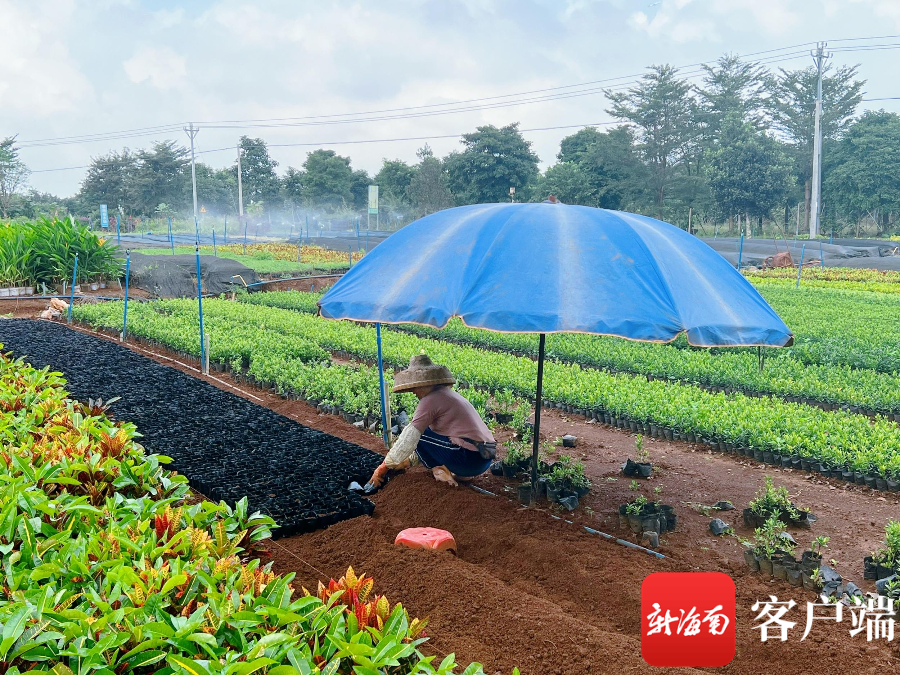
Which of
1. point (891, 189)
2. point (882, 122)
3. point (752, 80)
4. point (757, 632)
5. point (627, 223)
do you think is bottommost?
point (757, 632)

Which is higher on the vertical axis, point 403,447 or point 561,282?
point 561,282

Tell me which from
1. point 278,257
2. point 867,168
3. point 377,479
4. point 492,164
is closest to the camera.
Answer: point 377,479

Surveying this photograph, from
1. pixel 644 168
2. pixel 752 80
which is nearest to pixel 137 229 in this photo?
pixel 644 168

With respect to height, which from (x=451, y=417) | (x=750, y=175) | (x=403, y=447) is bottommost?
(x=403, y=447)

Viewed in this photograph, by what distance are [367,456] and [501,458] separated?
4.30ft

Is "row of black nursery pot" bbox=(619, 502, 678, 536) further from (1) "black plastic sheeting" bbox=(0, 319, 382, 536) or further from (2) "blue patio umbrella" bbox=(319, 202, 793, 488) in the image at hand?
(1) "black plastic sheeting" bbox=(0, 319, 382, 536)

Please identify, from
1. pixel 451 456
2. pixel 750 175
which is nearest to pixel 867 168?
pixel 750 175

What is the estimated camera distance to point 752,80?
46.1 m

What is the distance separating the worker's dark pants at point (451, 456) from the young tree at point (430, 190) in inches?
1548

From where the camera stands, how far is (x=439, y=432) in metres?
5.40

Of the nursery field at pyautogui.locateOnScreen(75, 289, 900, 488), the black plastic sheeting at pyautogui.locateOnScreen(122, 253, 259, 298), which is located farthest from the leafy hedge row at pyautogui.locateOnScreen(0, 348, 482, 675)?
the black plastic sheeting at pyautogui.locateOnScreen(122, 253, 259, 298)

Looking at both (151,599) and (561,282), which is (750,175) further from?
(151,599)

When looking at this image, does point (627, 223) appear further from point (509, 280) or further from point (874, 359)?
point (874, 359)

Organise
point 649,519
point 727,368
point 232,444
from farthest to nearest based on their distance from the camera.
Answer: point 727,368
point 232,444
point 649,519
